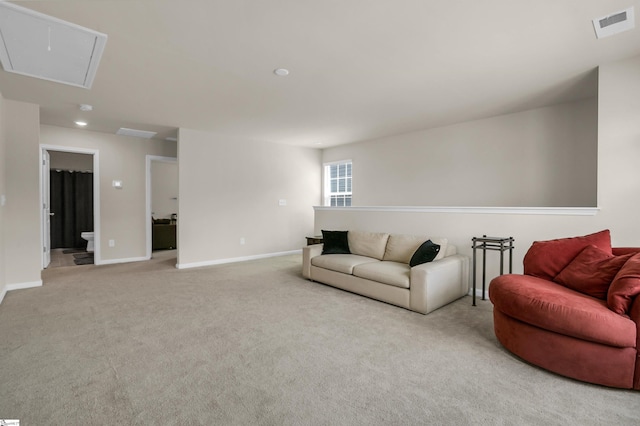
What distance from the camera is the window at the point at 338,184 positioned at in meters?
7.27

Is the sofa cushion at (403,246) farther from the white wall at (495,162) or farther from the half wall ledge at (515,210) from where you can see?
the white wall at (495,162)

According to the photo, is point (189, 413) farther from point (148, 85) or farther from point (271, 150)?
point (271, 150)

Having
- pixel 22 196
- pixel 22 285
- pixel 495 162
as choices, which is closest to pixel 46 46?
pixel 22 196

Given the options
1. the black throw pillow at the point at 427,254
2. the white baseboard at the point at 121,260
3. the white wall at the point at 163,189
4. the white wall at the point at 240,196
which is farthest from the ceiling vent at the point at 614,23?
the white wall at the point at 163,189

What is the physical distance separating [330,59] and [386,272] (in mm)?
2346

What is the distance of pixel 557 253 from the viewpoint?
2736 mm

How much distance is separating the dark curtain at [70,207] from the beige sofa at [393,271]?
23.4ft

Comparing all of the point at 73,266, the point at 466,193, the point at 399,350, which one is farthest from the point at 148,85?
the point at 466,193

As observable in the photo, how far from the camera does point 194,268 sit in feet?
17.9

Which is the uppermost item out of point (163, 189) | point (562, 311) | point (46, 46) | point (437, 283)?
point (46, 46)

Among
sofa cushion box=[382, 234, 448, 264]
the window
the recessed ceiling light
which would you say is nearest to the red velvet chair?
sofa cushion box=[382, 234, 448, 264]

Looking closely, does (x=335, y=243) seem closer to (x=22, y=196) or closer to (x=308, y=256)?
(x=308, y=256)

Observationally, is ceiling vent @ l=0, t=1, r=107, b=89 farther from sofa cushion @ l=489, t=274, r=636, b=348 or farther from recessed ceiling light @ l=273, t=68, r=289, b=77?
sofa cushion @ l=489, t=274, r=636, b=348

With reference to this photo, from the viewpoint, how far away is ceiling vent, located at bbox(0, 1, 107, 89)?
222 centimetres
